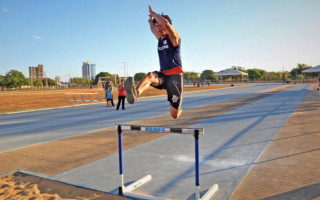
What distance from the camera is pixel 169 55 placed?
134 inches

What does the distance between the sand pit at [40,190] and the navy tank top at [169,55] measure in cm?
291

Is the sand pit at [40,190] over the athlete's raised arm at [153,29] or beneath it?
beneath

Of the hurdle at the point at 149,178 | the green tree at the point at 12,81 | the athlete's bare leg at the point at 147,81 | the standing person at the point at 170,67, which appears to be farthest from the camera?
the green tree at the point at 12,81

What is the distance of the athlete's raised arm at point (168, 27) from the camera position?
3.10 m

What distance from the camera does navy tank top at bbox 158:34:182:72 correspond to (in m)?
3.37

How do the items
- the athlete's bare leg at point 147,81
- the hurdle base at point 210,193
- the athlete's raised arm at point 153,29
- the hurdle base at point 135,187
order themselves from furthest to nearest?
the hurdle base at point 135,187, the hurdle base at point 210,193, the athlete's raised arm at point 153,29, the athlete's bare leg at point 147,81

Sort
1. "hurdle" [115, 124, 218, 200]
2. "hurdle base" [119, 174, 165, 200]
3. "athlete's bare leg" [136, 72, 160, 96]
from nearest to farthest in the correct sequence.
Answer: "athlete's bare leg" [136, 72, 160, 96] < "hurdle" [115, 124, 218, 200] < "hurdle base" [119, 174, 165, 200]

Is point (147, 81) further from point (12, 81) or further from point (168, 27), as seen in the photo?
point (12, 81)

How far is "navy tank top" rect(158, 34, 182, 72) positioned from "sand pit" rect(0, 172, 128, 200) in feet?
9.56

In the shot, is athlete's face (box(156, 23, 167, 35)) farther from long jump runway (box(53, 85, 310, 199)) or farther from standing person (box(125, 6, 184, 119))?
long jump runway (box(53, 85, 310, 199))

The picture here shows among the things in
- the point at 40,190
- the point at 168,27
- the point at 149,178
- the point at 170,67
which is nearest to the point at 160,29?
the point at 168,27

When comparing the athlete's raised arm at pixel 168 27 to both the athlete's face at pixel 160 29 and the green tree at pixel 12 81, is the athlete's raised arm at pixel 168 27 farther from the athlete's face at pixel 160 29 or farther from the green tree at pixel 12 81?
the green tree at pixel 12 81

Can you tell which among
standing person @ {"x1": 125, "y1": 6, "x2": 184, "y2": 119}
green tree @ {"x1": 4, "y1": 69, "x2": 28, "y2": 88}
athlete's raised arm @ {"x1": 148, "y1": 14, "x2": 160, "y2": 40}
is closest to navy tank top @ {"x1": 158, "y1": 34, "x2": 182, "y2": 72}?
standing person @ {"x1": 125, "y1": 6, "x2": 184, "y2": 119}

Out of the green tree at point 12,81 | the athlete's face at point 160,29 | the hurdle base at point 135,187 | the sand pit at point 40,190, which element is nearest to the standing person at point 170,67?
the athlete's face at point 160,29
